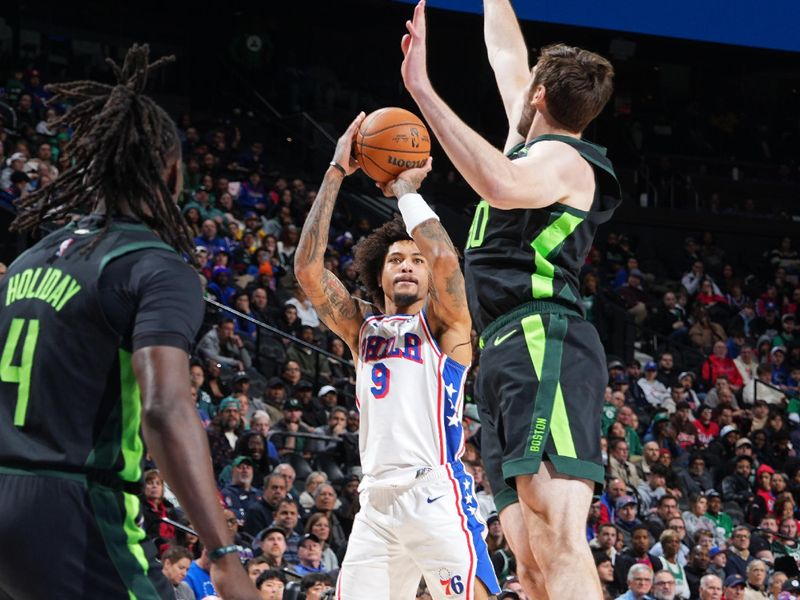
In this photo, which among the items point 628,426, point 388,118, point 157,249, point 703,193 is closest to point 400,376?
point 388,118

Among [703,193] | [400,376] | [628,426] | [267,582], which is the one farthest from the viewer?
[703,193]

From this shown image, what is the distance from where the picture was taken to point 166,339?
2523mm

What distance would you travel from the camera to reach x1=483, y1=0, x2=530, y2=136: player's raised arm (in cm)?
477

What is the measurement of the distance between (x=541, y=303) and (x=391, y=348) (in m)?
1.42

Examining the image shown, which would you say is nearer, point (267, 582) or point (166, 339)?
point (166, 339)

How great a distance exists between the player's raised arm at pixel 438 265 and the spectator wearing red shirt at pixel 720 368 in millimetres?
11904

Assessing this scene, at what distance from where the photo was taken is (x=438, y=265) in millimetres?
5109

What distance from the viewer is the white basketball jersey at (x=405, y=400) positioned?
200 inches

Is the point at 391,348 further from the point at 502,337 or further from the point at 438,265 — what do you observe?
the point at 502,337

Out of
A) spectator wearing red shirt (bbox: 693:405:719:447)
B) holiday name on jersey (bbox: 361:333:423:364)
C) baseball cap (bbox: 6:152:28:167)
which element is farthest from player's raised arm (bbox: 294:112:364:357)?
spectator wearing red shirt (bbox: 693:405:719:447)

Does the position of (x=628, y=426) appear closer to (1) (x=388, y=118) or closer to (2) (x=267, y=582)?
(2) (x=267, y=582)

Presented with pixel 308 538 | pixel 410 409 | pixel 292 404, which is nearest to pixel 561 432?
pixel 410 409

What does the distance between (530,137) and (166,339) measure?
2.10 meters

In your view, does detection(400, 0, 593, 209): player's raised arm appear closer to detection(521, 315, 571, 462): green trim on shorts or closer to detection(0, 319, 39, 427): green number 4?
detection(521, 315, 571, 462): green trim on shorts
